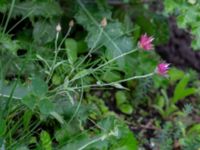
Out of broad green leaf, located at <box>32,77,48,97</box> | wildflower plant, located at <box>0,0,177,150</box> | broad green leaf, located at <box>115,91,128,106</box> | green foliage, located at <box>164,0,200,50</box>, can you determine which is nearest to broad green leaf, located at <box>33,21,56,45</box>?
wildflower plant, located at <box>0,0,177,150</box>

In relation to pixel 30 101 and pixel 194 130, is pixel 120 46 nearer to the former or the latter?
pixel 194 130

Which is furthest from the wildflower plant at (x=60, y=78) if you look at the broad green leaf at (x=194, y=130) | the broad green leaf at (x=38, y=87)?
the broad green leaf at (x=194, y=130)

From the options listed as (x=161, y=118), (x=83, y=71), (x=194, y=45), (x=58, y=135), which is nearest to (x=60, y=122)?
(x=58, y=135)

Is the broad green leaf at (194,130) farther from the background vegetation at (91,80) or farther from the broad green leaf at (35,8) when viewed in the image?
the broad green leaf at (35,8)

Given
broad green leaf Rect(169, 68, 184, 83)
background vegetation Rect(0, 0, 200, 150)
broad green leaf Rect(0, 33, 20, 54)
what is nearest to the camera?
background vegetation Rect(0, 0, 200, 150)

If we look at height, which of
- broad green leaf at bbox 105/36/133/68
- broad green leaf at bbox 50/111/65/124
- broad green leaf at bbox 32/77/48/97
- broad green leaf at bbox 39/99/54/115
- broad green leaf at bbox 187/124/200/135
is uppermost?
broad green leaf at bbox 32/77/48/97

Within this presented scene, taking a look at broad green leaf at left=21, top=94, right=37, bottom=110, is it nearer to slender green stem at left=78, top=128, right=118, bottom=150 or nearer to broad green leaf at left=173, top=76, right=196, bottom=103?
slender green stem at left=78, top=128, right=118, bottom=150
